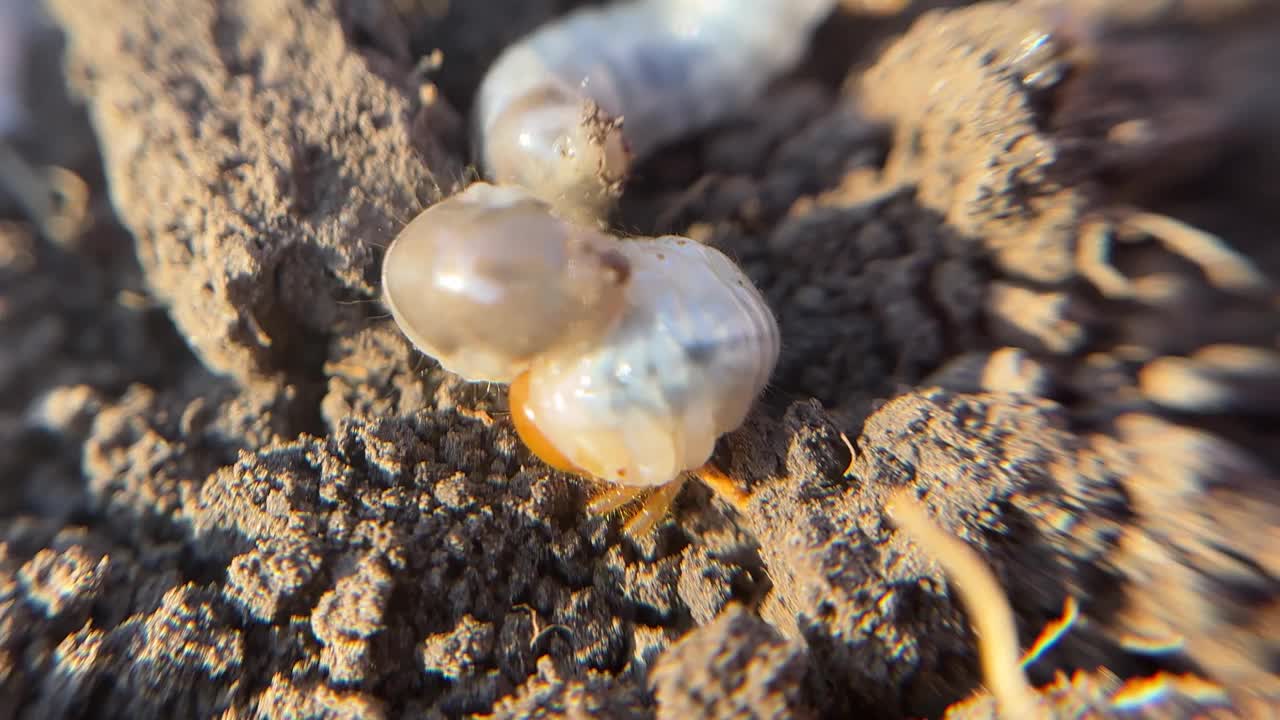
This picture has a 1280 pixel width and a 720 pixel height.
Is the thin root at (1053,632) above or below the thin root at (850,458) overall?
below

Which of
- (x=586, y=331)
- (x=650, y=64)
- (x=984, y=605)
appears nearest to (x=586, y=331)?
(x=586, y=331)

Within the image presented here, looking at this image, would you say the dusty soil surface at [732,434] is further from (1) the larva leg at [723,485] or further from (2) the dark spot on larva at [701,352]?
(2) the dark spot on larva at [701,352]

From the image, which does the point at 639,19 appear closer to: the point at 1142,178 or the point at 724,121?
the point at 724,121

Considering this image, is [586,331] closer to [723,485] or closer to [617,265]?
[617,265]

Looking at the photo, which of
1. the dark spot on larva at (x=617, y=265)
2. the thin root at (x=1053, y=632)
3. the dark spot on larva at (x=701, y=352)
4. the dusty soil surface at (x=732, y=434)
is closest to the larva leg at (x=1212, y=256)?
the dusty soil surface at (x=732, y=434)

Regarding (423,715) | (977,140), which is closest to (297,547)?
(423,715)

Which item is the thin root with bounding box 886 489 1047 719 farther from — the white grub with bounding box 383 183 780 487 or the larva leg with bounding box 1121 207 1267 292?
the larva leg with bounding box 1121 207 1267 292
